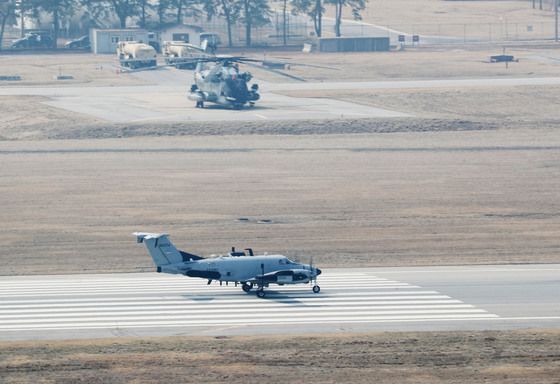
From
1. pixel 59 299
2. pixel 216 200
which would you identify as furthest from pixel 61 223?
pixel 59 299

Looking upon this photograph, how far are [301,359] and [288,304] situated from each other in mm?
6878

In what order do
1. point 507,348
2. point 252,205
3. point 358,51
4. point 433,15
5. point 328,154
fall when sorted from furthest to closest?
point 433,15
point 358,51
point 328,154
point 252,205
point 507,348

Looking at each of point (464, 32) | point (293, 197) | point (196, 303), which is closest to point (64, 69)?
point (464, 32)

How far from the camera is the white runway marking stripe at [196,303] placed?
34.8m

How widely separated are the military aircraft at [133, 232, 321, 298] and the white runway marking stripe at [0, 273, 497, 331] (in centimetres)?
62

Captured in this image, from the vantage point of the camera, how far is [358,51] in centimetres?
12888

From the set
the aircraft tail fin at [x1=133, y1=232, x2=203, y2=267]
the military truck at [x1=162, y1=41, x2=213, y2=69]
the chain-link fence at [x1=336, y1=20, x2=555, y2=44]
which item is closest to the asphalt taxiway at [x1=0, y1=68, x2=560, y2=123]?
the military truck at [x1=162, y1=41, x2=213, y2=69]

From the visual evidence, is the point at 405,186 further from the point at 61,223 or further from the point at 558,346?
the point at 558,346

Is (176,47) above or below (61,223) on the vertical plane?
above

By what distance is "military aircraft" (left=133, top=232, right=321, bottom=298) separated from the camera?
124 ft

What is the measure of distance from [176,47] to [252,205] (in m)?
62.5

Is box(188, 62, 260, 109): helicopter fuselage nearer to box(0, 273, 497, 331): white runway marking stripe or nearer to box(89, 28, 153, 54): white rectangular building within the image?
box(0, 273, 497, 331): white runway marking stripe

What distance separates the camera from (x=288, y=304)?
37062 millimetres

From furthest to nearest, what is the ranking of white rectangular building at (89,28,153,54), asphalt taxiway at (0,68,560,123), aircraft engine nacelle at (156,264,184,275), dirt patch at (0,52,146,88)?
white rectangular building at (89,28,153,54)
dirt patch at (0,52,146,88)
asphalt taxiway at (0,68,560,123)
aircraft engine nacelle at (156,264,184,275)
